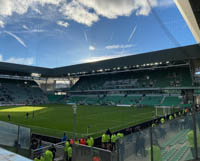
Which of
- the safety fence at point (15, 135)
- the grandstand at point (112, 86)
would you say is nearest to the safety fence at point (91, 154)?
the safety fence at point (15, 135)

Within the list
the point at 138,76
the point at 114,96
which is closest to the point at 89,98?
the point at 114,96

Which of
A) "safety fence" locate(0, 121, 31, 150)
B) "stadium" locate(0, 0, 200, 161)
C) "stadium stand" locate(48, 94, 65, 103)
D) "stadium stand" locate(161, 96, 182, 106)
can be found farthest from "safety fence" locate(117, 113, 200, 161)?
"stadium stand" locate(48, 94, 65, 103)

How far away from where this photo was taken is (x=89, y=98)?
64.7 metres

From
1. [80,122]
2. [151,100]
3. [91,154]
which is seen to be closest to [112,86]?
[151,100]

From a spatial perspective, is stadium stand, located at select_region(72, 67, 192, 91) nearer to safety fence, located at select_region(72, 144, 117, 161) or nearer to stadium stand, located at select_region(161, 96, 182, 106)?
stadium stand, located at select_region(161, 96, 182, 106)

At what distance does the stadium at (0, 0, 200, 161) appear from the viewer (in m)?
5.27

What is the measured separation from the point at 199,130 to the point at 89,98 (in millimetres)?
59931

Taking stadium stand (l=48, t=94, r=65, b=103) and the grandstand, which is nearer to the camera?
the grandstand

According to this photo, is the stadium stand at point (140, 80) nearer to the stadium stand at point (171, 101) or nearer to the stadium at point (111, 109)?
the stadium at point (111, 109)

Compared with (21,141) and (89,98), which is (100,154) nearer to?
(21,141)

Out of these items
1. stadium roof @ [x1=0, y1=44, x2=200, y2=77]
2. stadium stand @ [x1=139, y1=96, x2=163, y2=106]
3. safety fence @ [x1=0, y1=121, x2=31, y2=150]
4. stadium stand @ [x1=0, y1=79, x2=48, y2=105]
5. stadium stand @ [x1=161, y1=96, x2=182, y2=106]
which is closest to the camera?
safety fence @ [x1=0, y1=121, x2=31, y2=150]

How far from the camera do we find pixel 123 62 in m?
54.4

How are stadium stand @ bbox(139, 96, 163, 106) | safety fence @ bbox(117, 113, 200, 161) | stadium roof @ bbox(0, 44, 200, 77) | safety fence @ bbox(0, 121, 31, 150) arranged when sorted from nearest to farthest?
safety fence @ bbox(117, 113, 200, 161) < safety fence @ bbox(0, 121, 31, 150) < stadium roof @ bbox(0, 44, 200, 77) < stadium stand @ bbox(139, 96, 163, 106)

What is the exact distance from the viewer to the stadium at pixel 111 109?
5273mm
